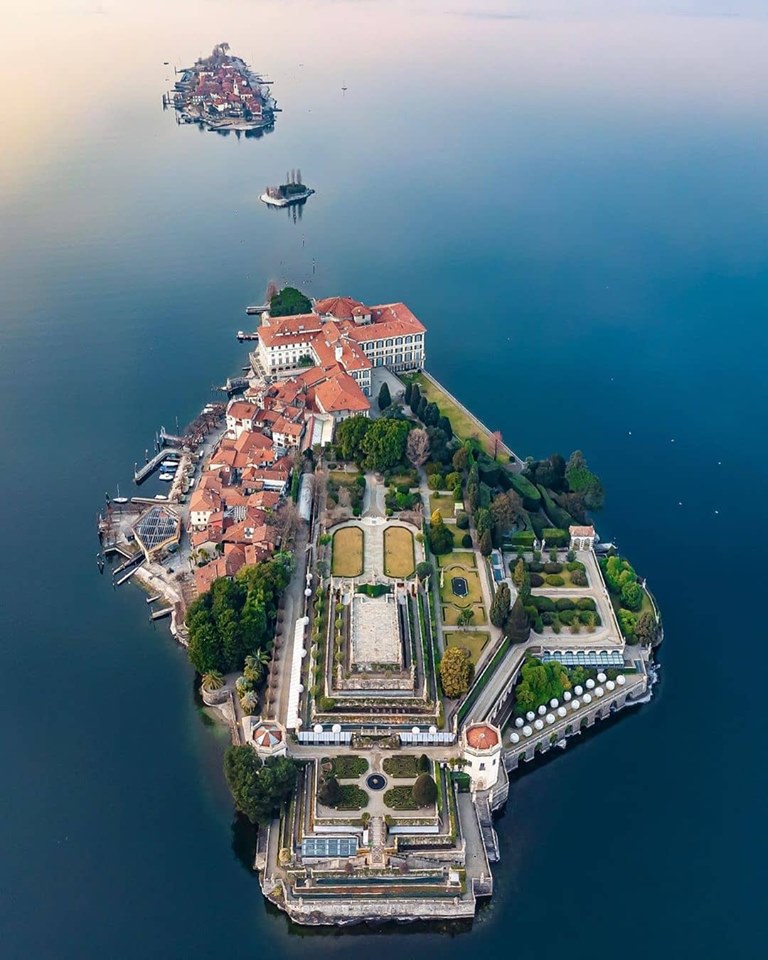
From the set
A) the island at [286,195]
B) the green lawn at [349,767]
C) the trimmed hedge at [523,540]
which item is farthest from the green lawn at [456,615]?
the island at [286,195]

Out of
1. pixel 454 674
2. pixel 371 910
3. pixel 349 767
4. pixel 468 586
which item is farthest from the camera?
pixel 468 586

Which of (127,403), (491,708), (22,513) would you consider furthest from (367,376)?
(491,708)

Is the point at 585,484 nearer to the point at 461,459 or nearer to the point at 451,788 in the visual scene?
the point at 461,459

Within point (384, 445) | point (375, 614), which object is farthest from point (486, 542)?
point (384, 445)

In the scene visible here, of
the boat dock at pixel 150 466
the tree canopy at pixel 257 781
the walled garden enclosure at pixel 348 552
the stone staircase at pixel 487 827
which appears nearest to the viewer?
the tree canopy at pixel 257 781

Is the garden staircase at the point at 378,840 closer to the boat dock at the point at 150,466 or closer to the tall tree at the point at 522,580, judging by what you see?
the tall tree at the point at 522,580

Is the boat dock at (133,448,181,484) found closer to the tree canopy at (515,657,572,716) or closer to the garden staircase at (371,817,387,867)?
the tree canopy at (515,657,572,716)

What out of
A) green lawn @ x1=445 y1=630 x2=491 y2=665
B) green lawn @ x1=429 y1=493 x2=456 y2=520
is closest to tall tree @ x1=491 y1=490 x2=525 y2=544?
green lawn @ x1=429 y1=493 x2=456 y2=520

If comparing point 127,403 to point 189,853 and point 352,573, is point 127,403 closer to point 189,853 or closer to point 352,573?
point 352,573
